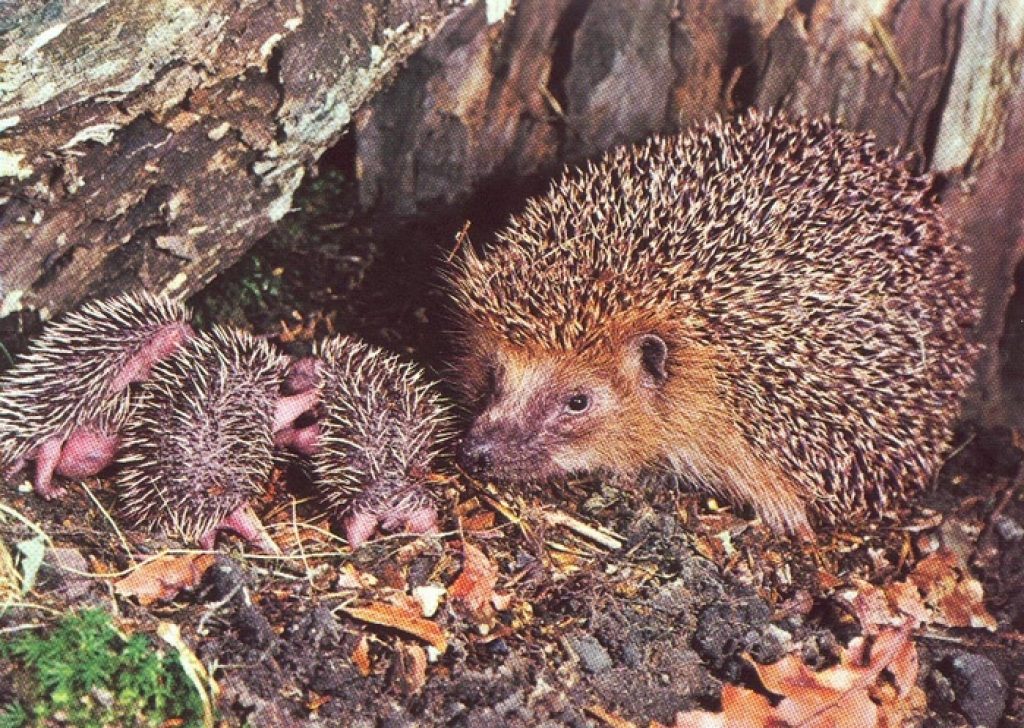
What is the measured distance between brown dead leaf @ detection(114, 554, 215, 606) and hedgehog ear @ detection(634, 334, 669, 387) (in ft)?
6.13

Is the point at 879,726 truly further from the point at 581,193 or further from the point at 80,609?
the point at 80,609

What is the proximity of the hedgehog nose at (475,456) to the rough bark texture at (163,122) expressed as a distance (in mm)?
1404

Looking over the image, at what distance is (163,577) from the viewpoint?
173 inches

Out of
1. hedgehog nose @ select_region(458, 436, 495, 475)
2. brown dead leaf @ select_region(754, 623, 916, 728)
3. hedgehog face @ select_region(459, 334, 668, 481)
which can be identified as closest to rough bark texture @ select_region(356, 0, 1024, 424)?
hedgehog face @ select_region(459, 334, 668, 481)

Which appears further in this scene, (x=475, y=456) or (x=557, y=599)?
(x=475, y=456)

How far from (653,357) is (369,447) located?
1221 mm

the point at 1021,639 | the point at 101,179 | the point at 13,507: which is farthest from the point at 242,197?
the point at 1021,639

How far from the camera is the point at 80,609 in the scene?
4.01 metres

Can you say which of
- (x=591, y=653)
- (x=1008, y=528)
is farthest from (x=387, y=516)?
(x=1008, y=528)

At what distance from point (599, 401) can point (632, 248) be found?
0.67 metres

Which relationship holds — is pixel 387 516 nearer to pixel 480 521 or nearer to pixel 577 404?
pixel 480 521

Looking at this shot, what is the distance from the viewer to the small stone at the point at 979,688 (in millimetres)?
4621

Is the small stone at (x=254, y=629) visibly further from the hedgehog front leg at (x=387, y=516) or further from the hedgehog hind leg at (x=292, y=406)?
the hedgehog hind leg at (x=292, y=406)

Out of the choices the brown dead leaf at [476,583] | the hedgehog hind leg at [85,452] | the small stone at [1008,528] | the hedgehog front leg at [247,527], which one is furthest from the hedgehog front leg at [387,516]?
the small stone at [1008,528]
